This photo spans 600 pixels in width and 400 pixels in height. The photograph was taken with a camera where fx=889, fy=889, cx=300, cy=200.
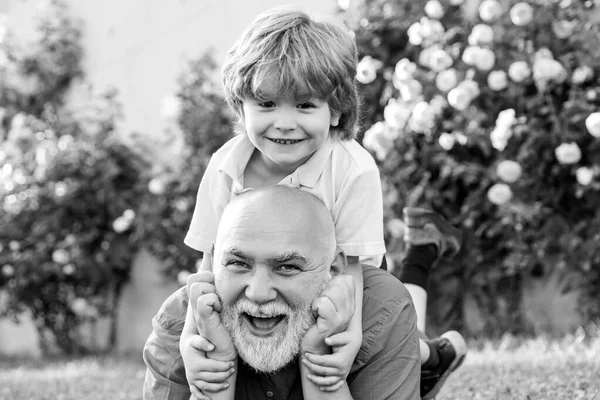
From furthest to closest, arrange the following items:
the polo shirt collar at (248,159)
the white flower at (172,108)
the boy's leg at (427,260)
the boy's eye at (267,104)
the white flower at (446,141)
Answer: the white flower at (172,108), the white flower at (446,141), the boy's leg at (427,260), the polo shirt collar at (248,159), the boy's eye at (267,104)

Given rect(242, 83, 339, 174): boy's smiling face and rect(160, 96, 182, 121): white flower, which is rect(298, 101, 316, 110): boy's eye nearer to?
rect(242, 83, 339, 174): boy's smiling face

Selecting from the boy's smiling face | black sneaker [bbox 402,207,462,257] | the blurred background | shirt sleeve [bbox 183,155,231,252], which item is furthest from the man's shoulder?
the blurred background

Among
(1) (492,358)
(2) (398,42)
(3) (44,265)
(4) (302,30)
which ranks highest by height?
(4) (302,30)

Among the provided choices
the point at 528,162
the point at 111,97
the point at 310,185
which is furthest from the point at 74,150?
the point at 310,185

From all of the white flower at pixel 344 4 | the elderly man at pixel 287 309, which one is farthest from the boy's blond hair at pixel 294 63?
the white flower at pixel 344 4

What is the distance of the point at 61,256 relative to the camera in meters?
6.34

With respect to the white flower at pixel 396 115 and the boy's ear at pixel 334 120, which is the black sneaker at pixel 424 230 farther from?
the boy's ear at pixel 334 120

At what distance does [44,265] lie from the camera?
6395 millimetres

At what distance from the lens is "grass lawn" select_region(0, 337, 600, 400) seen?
134 inches

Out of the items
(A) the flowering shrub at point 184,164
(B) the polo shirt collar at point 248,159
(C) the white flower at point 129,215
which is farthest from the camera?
(C) the white flower at point 129,215

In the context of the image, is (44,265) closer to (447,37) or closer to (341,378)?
(447,37)

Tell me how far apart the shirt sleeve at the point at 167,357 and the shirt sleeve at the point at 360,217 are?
0.57 m

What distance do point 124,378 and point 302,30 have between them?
2.65 metres

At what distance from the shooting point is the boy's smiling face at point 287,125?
2795 millimetres
